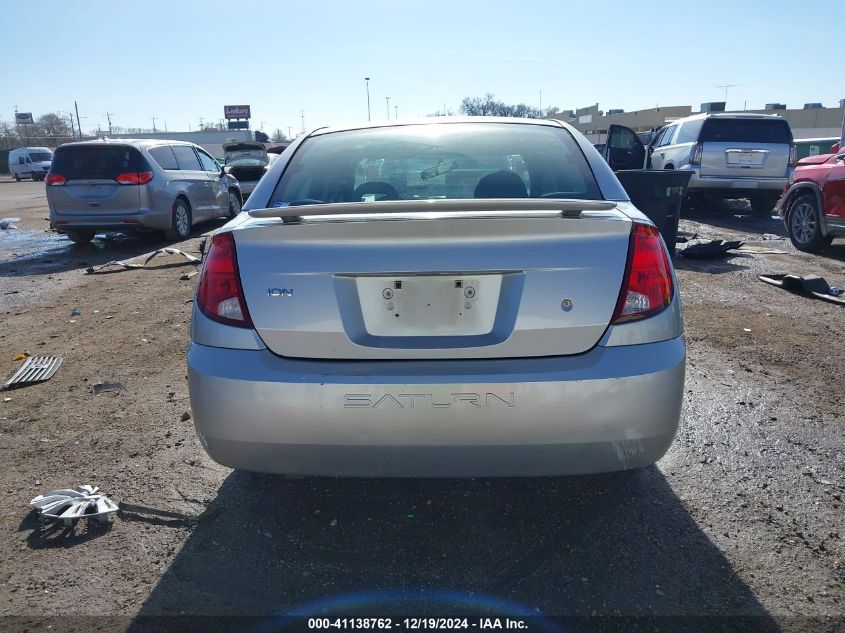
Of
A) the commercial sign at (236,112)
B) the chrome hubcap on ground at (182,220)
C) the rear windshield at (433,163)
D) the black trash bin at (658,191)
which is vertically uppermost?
the commercial sign at (236,112)

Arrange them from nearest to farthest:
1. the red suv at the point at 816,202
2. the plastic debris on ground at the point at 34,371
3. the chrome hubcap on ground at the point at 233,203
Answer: the plastic debris on ground at the point at 34,371 → the red suv at the point at 816,202 → the chrome hubcap on ground at the point at 233,203

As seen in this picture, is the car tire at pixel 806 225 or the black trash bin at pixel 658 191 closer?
the black trash bin at pixel 658 191

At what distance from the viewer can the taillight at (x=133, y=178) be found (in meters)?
10.3

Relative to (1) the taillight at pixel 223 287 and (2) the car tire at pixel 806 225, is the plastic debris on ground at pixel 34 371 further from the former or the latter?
(2) the car tire at pixel 806 225

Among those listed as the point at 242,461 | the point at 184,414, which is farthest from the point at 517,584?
the point at 184,414

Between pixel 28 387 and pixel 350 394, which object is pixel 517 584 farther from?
pixel 28 387

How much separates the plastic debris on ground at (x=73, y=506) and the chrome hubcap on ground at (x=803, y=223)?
30.8 feet

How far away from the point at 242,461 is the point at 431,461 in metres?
0.68

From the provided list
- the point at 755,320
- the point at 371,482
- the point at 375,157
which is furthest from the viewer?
the point at 755,320

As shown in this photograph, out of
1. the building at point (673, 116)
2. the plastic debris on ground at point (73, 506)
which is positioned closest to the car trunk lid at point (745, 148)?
the plastic debris on ground at point (73, 506)

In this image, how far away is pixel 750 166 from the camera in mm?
12805

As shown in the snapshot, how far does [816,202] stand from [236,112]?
92494mm

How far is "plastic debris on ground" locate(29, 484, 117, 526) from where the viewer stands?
2.75m

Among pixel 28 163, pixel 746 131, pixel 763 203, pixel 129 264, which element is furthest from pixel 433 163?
pixel 28 163
